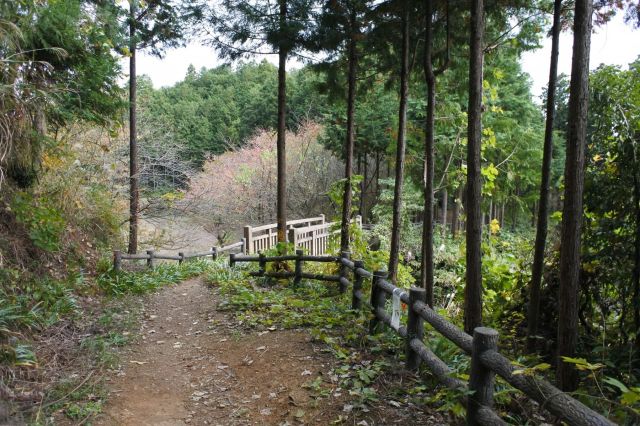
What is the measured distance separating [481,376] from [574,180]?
6.74 ft

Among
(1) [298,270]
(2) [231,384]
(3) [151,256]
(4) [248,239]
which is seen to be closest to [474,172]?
(2) [231,384]

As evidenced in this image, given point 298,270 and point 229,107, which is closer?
point 298,270

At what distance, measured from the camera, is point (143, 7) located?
1251 cm

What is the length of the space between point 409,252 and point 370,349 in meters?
13.3

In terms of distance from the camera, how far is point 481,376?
3129 mm

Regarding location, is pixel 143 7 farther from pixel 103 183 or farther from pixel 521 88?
pixel 521 88

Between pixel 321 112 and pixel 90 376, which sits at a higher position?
pixel 321 112

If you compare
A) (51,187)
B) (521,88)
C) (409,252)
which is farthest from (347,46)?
(521,88)

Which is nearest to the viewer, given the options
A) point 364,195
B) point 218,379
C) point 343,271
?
point 218,379

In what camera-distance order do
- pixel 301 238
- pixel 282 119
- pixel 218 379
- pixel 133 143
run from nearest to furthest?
1. pixel 218 379
2. pixel 282 119
3. pixel 133 143
4. pixel 301 238

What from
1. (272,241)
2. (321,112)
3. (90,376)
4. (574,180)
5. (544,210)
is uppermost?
(321,112)

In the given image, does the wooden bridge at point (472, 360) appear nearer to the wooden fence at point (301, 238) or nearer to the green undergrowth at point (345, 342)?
the green undergrowth at point (345, 342)

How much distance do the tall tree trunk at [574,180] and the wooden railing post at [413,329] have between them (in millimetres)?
1292

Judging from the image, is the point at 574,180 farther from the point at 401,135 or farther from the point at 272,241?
the point at 272,241
